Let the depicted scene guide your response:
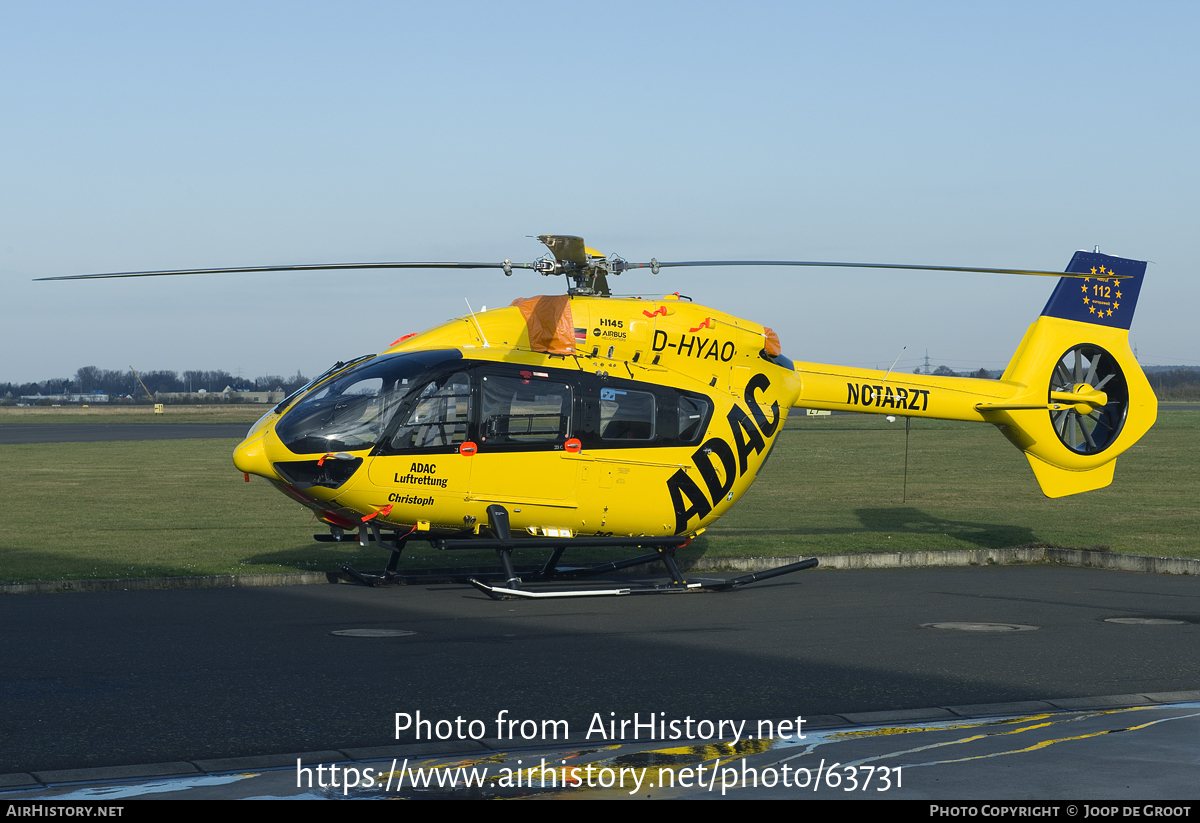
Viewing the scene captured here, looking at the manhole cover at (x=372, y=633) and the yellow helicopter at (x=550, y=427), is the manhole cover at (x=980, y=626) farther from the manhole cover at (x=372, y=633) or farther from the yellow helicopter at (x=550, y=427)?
the manhole cover at (x=372, y=633)

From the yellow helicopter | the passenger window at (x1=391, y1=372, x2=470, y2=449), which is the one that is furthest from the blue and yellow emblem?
the passenger window at (x1=391, y1=372, x2=470, y2=449)

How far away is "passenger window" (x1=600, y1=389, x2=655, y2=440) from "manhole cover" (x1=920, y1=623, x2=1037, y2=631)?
4137 mm

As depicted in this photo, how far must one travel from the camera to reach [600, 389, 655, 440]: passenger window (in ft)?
45.0

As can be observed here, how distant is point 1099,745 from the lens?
679cm

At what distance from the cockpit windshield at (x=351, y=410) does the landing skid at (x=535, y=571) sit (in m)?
1.20

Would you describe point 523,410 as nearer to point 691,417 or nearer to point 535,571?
point 691,417

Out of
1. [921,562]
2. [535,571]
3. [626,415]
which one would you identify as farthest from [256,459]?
[921,562]

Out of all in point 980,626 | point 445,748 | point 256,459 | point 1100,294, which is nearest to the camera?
point 445,748

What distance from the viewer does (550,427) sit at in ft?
44.4

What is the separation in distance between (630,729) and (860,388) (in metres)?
9.54

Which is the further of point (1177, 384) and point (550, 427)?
point (1177, 384)

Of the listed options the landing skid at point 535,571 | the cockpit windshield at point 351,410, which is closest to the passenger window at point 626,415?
the landing skid at point 535,571

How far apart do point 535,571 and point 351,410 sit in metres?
3.42

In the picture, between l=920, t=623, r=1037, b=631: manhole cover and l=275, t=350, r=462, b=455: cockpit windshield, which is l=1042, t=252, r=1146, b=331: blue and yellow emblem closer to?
l=920, t=623, r=1037, b=631: manhole cover
